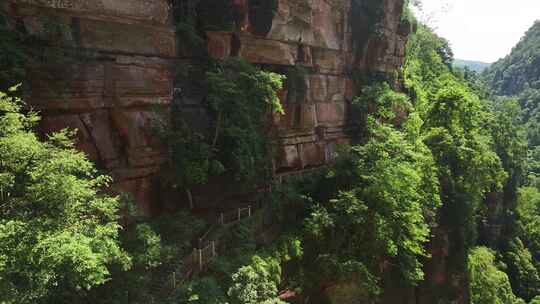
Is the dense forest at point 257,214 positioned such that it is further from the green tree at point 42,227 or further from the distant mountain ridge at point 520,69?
the distant mountain ridge at point 520,69

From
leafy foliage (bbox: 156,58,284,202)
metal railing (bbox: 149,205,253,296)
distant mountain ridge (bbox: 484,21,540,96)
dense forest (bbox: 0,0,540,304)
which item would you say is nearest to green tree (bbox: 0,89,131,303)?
dense forest (bbox: 0,0,540,304)

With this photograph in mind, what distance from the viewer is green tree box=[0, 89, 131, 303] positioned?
24.2ft

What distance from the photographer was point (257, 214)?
16625 millimetres

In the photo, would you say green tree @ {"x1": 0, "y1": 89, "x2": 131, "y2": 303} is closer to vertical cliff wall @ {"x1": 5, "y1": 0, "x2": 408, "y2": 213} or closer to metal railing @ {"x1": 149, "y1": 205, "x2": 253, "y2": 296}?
metal railing @ {"x1": 149, "y1": 205, "x2": 253, "y2": 296}

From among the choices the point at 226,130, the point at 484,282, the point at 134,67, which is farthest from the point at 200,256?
the point at 484,282

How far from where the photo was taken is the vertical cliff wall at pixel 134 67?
12547 millimetres

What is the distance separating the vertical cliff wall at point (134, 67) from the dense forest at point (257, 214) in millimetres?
619

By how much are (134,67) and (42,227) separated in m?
8.10

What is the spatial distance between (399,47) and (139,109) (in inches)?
858

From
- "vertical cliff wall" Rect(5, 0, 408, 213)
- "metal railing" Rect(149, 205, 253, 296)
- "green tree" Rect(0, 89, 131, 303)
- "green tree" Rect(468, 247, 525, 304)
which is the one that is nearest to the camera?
"green tree" Rect(0, 89, 131, 303)

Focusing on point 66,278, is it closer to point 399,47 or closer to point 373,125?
point 373,125

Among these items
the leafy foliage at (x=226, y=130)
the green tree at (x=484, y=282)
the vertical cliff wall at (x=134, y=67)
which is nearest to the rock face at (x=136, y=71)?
the vertical cliff wall at (x=134, y=67)

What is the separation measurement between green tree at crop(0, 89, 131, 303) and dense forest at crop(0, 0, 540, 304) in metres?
0.03

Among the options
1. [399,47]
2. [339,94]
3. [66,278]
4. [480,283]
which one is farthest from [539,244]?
[66,278]
